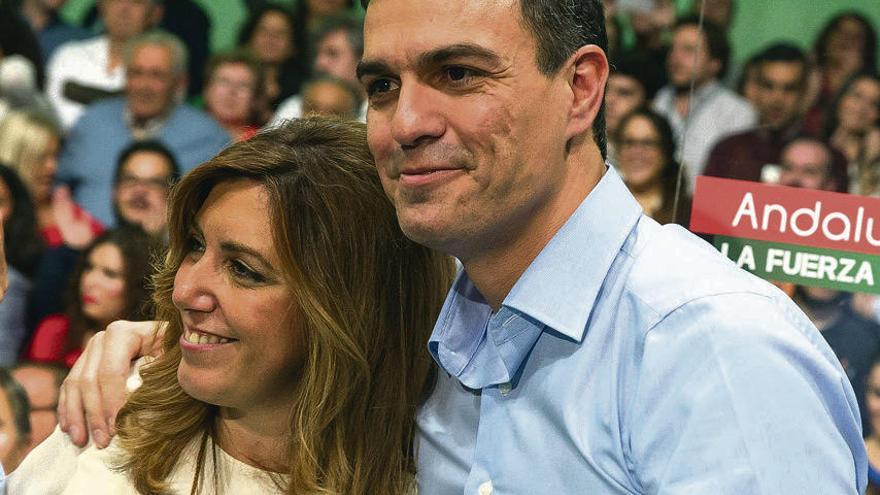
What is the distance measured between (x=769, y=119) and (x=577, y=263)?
64cm

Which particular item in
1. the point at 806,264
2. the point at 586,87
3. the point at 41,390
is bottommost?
the point at 41,390

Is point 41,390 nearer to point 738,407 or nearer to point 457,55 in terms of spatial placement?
point 457,55

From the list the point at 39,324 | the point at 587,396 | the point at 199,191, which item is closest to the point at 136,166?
the point at 39,324

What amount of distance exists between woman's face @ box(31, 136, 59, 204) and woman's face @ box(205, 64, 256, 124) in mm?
548

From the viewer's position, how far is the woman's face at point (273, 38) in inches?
144

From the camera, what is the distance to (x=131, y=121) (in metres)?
3.83

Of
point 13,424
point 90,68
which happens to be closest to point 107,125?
point 90,68

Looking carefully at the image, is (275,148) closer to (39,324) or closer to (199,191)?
(199,191)

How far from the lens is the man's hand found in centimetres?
173

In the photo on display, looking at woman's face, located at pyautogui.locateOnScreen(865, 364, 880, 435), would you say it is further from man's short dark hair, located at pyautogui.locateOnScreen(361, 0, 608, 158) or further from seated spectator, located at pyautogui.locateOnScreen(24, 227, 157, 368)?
seated spectator, located at pyautogui.locateOnScreen(24, 227, 157, 368)

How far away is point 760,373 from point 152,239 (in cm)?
278

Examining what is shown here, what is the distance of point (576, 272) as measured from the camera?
4.60 feet

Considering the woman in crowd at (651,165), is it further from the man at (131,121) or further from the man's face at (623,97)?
the man at (131,121)

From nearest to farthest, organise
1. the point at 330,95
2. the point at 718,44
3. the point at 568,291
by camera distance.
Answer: the point at 568,291 < the point at 718,44 < the point at 330,95
